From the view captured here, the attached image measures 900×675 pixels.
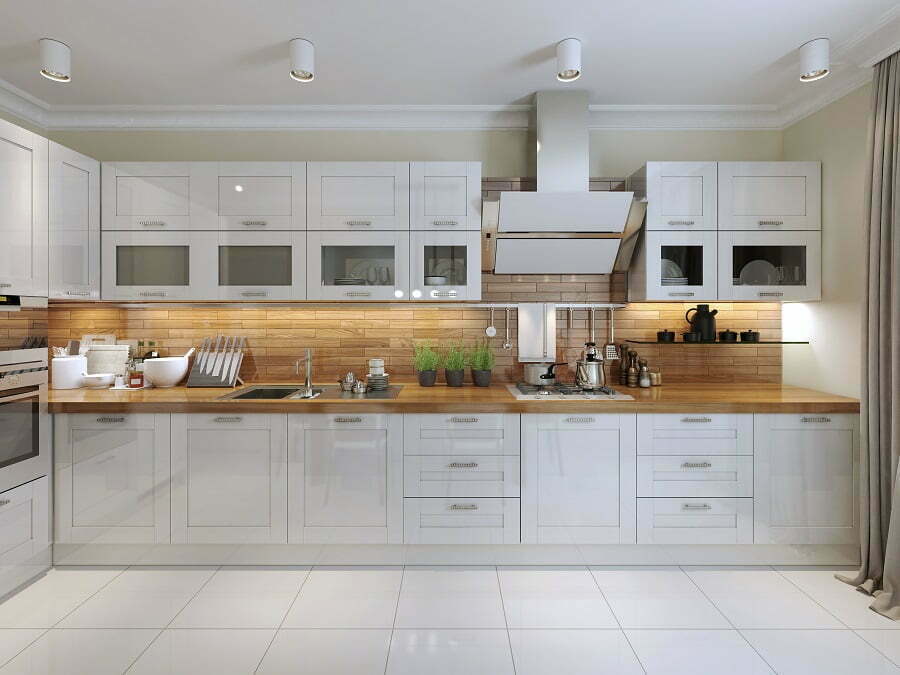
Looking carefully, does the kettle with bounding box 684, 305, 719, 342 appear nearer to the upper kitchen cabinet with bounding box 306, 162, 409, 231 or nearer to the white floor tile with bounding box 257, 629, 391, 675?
the upper kitchen cabinet with bounding box 306, 162, 409, 231

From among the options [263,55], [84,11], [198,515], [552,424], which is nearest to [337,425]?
[198,515]

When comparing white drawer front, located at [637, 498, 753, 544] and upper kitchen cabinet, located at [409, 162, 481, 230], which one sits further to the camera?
upper kitchen cabinet, located at [409, 162, 481, 230]

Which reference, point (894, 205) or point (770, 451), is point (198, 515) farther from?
point (894, 205)

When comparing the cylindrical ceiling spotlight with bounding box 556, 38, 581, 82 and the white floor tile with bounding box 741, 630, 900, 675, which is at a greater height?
the cylindrical ceiling spotlight with bounding box 556, 38, 581, 82

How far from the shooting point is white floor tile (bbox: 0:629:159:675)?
1944mm

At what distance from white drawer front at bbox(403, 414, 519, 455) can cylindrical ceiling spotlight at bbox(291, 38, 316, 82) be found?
1.72m

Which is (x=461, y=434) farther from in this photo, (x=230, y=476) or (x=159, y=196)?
(x=159, y=196)

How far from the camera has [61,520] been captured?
2688 millimetres

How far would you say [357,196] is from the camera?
9.89 feet

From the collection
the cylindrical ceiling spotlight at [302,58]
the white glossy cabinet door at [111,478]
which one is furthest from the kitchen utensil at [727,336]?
the white glossy cabinet door at [111,478]

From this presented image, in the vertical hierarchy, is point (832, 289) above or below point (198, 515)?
above

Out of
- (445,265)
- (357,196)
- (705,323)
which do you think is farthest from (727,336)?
(357,196)

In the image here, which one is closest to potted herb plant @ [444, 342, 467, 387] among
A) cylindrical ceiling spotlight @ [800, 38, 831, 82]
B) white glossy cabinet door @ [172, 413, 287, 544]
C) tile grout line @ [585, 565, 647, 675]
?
white glossy cabinet door @ [172, 413, 287, 544]

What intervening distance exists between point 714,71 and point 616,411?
1832 millimetres
